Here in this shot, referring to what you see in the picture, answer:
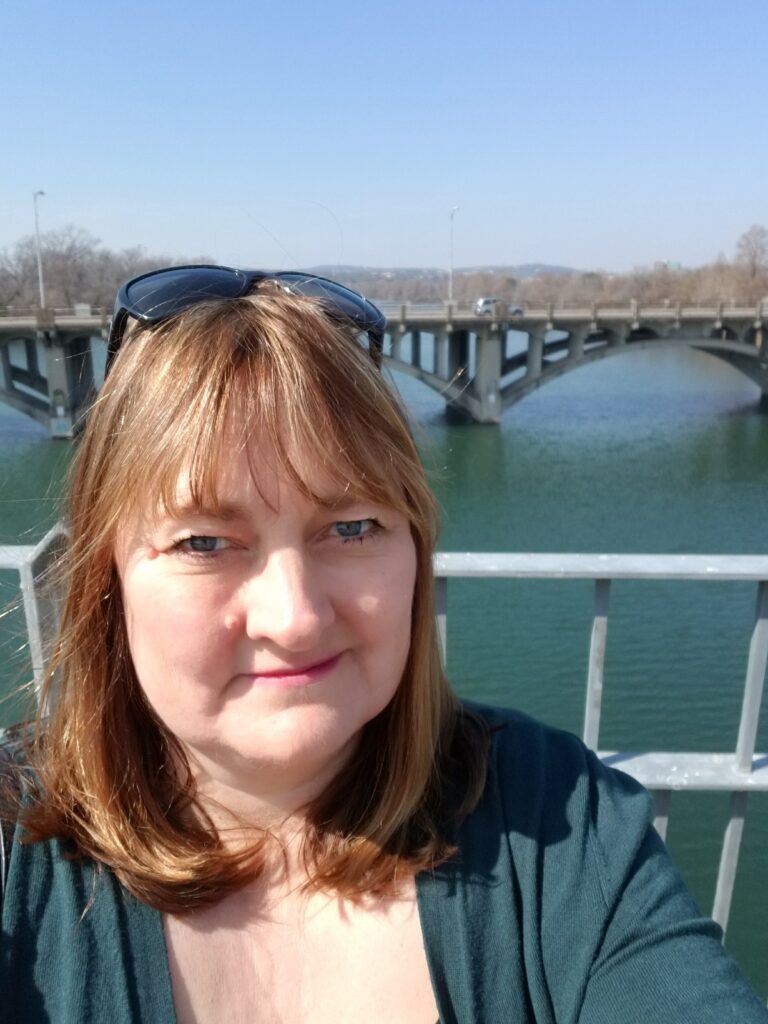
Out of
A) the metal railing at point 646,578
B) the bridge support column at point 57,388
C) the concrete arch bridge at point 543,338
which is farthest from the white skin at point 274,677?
the concrete arch bridge at point 543,338

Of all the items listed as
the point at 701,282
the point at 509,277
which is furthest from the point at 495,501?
the point at 701,282

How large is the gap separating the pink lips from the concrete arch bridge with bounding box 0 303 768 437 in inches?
779

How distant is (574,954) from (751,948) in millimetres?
4711

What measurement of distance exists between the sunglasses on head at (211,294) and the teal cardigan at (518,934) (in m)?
0.49

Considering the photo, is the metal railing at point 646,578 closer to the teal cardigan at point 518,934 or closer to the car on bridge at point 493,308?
the teal cardigan at point 518,934

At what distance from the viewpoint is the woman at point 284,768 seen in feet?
2.49

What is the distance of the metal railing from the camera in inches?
49.9

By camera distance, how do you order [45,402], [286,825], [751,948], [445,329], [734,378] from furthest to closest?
[734,378] → [445,329] → [45,402] → [751,948] → [286,825]

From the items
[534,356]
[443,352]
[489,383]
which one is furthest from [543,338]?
[443,352]

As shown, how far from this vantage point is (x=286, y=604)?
29.6 inches

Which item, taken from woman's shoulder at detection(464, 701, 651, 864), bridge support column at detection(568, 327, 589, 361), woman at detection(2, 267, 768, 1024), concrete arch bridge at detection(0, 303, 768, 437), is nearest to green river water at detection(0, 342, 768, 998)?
woman at detection(2, 267, 768, 1024)

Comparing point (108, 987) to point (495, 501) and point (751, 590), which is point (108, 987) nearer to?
point (751, 590)

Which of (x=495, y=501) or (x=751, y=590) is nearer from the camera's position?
(x=751, y=590)

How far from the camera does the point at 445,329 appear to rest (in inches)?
877
